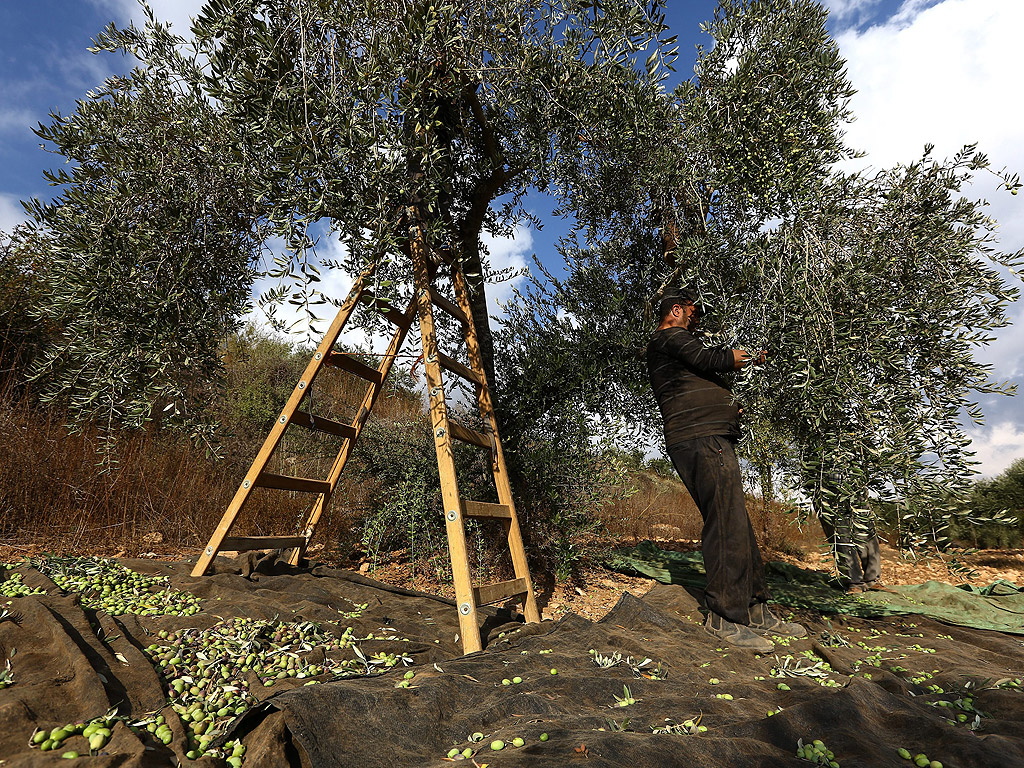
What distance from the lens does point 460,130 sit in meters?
4.64

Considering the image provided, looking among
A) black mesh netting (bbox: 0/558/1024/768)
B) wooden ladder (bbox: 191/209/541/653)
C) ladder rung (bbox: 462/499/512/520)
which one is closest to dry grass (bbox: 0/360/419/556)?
wooden ladder (bbox: 191/209/541/653)

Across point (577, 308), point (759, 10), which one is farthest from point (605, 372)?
point (759, 10)

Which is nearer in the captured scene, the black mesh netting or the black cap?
the black mesh netting

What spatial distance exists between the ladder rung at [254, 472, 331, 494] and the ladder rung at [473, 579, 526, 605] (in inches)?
83.2

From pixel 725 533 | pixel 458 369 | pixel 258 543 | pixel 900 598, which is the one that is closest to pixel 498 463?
pixel 458 369

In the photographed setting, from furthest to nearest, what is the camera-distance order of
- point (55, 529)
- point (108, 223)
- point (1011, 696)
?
point (55, 529)
point (108, 223)
point (1011, 696)

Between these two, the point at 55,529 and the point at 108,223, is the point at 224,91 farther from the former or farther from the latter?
the point at 55,529

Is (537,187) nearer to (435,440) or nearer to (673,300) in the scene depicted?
(673,300)

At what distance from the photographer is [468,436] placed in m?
4.27

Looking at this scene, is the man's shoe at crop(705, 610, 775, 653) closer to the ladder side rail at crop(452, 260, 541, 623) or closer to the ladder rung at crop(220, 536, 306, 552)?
the ladder side rail at crop(452, 260, 541, 623)

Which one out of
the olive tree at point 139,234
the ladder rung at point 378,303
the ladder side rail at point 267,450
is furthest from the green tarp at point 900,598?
the olive tree at point 139,234

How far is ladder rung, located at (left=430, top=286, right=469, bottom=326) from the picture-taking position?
419 cm

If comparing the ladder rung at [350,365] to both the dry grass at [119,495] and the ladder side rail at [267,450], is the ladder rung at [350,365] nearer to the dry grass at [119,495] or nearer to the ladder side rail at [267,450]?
the ladder side rail at [267,450]

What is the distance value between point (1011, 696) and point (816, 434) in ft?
5.52
